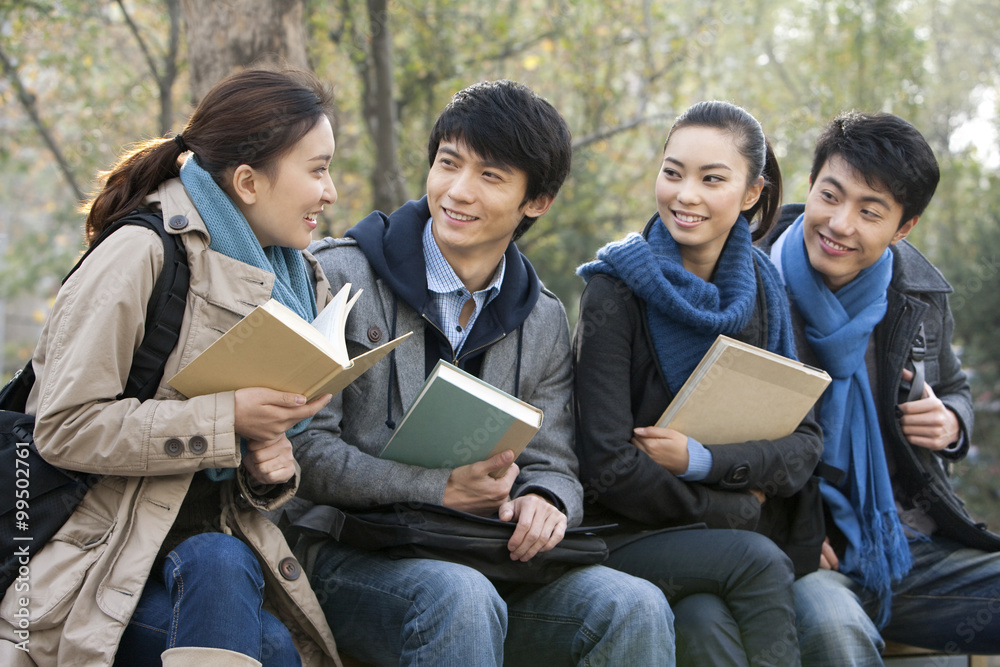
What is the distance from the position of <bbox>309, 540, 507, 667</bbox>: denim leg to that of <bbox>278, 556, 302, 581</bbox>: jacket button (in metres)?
0.21

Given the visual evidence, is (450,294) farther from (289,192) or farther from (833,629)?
(833,629)

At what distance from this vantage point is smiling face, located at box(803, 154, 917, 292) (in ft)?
10.3

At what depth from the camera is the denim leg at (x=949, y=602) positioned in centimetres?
→ 306

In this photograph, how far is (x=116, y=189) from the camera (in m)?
2.25

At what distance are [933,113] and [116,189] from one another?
13.4 meters

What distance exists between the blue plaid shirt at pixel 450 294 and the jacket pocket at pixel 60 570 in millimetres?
1111

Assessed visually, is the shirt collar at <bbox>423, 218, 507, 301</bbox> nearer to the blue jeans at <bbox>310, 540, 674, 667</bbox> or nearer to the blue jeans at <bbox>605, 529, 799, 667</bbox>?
the blue jeans at <bbox>310, 540, 674, 667</bbox>

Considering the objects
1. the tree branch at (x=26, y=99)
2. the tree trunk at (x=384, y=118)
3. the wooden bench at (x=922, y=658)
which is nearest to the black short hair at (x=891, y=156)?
the wooden bench at (x=922, y=658)

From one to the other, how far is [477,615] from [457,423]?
47 cm

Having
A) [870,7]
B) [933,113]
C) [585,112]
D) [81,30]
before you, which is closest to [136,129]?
[81,30]

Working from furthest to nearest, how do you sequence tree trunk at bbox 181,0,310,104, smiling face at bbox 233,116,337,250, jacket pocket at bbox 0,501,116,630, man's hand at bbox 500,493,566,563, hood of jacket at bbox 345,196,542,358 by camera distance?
tree trunk at bbox 181,0,310,104 → hood of jacket at bbox 345,196,542,358 → man's hand at bbox 500,493,566,563 → smiling face at bbox 233,116,337,250 → jacket pocket at bbox 0,501,116,630

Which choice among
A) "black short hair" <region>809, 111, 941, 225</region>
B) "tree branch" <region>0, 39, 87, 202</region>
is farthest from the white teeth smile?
"tree branch" <region>0, 39, 87, 202</region>

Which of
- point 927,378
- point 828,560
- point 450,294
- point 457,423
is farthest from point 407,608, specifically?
point 927,378

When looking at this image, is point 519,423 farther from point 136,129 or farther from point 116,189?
point 136,129
